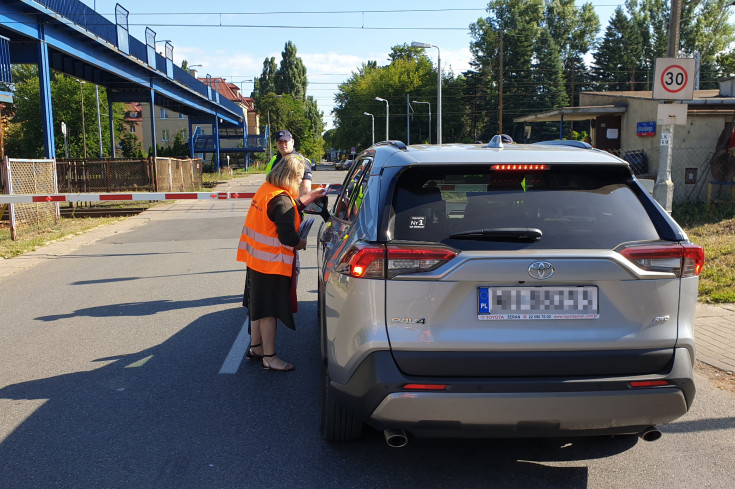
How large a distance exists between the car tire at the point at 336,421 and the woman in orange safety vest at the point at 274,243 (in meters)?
1.39

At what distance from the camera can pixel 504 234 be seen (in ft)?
10.0

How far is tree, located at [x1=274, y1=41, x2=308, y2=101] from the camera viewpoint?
4395 inches

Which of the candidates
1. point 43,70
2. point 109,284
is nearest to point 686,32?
point 43,70

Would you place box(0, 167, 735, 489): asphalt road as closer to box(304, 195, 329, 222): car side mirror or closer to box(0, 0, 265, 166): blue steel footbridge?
box(304, 195, 329, 222): car side mirror

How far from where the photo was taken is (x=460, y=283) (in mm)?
2965

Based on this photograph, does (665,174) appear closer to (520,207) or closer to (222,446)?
(520,207)

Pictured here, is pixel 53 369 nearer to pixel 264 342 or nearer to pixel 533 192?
pixel 264 342

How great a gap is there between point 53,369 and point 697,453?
4709mm

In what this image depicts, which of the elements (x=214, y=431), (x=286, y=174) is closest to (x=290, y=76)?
(x=286, y=174)

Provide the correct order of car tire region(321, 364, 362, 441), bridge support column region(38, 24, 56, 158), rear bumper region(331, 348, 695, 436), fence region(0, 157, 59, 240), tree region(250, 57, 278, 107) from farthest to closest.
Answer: tree region(250, 57, 278, 107), bridge support column region(38, 24, 56, 158), fence region(0, 157, 59, 240), car tire region(321, 364, 362, 441), rear bumper region(331, 348, 695, 436)

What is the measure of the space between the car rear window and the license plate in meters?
0.20

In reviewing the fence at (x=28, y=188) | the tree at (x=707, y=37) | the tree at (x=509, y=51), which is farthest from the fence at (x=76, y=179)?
the tree at (x=707, y=37)

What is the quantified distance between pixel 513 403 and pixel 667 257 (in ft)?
3.28

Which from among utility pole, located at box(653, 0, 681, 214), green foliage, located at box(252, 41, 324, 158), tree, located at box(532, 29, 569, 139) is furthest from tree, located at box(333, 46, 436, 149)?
utility pole, located at box(653, 0, 681, 214)
